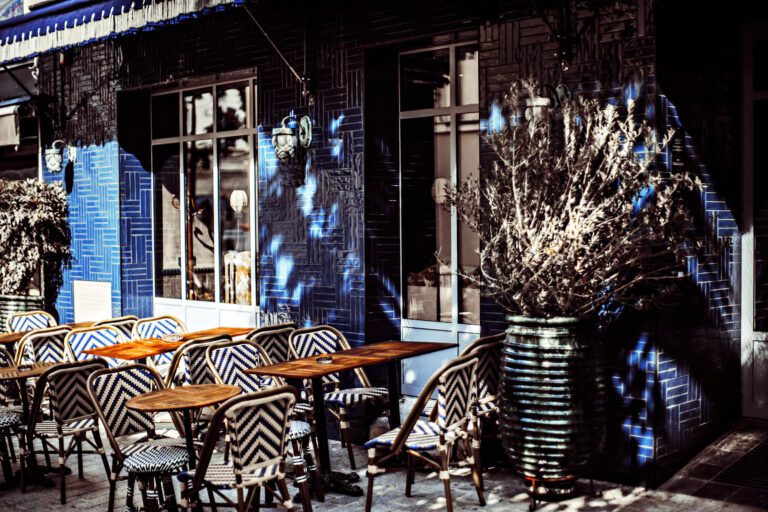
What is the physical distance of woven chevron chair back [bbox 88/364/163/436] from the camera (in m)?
Result: 5.82

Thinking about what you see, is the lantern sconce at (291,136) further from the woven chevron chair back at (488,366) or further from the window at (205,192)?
the woven chevron chair back at (488,366)

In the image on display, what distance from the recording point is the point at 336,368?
6.30 m

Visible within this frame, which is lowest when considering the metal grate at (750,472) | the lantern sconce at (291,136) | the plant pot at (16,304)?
the metal grate at (750,472)

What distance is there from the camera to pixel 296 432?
20.3 feet

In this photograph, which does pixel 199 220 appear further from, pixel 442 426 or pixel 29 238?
pixel 442 426

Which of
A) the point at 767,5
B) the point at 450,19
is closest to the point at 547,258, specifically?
the point at 450,19

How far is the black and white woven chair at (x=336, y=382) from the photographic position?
7168 millimetres

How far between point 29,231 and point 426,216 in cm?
571

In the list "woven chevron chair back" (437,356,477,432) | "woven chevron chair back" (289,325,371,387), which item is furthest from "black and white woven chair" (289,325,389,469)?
"woven chevron chair back" (437,356,477,432)

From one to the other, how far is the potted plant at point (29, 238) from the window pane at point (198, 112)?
2160 millimetres

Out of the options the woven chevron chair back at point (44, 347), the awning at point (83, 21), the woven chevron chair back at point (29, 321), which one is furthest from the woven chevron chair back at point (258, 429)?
the woven chevron chair back at point (29, 321)

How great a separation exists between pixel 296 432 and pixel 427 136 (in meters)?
3.21

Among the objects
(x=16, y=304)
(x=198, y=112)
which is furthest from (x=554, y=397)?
(x=16, y=304)

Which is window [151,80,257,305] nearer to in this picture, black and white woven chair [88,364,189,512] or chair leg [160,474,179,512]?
black and white woven chair [88,364,189,512]
